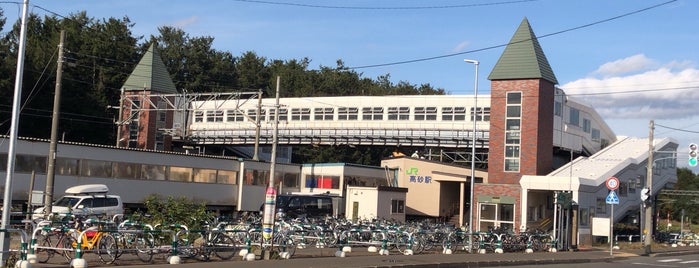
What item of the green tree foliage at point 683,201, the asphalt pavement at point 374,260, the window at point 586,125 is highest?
the window at point 586,125

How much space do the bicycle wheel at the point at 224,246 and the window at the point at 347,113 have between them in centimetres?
4699

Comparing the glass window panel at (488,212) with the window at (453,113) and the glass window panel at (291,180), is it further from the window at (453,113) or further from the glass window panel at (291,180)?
the window at (453,113)

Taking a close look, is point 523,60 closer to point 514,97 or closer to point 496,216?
point 514,97

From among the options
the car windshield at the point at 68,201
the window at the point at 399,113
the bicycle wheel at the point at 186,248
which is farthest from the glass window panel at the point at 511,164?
the bicycle wheel at the point at 186,248

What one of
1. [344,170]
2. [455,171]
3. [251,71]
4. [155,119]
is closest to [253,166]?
[344,170]

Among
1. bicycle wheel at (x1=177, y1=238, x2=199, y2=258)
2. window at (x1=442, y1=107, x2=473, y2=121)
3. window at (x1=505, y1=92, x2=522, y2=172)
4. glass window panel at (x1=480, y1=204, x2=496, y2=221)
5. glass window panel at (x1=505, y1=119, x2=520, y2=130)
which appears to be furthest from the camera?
window at (x1=442, y1=107, x2=473, y2=121)

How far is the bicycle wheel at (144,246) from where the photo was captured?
17609 mm

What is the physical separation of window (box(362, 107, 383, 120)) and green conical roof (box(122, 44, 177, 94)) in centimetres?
1676

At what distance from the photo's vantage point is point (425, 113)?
61.8m

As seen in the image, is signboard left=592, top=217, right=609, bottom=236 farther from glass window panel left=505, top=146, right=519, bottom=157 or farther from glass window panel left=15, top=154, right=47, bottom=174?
glass window panel left=15, top=154, right=47, bottom=174

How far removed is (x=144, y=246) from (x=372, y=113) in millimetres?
48355

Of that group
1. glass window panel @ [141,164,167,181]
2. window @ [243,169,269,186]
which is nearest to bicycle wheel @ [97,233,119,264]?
glass window panel @ [141,164,167,181]

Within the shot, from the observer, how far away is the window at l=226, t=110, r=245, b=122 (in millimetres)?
72938

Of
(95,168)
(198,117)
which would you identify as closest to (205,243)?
(95,168)
